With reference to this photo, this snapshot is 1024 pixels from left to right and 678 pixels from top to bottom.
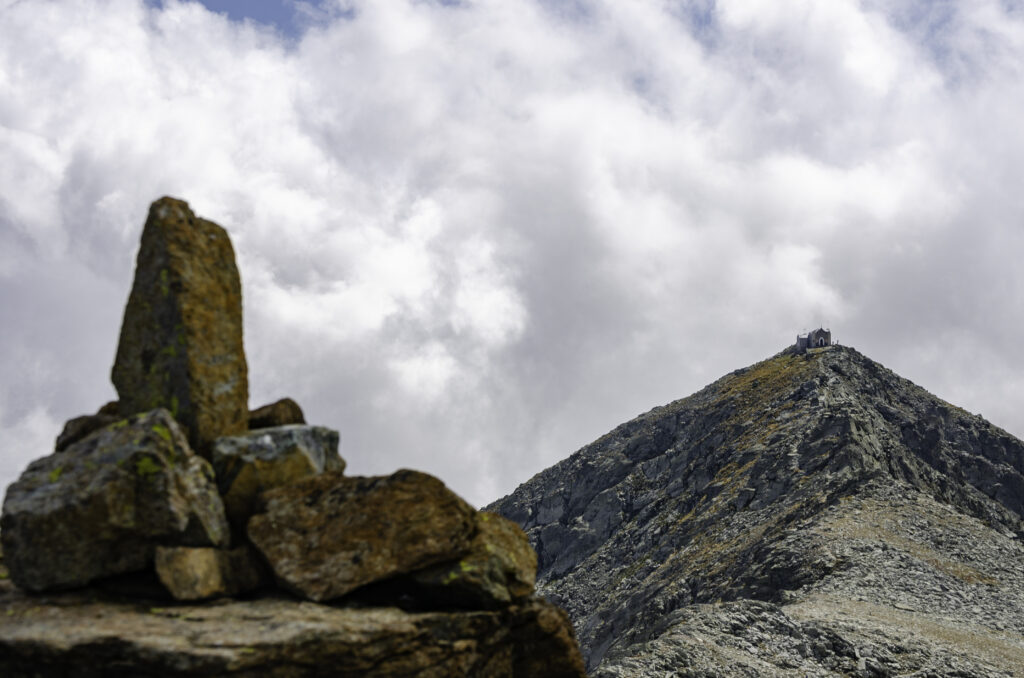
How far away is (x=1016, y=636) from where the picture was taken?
54750mm

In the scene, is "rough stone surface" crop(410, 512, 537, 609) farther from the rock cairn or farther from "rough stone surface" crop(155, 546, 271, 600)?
"rough stone surface" crop(155, 546, 271, 600)

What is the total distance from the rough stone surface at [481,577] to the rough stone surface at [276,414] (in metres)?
3.59

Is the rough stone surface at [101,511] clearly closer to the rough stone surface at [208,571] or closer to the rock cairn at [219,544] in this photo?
the rock cairn at [219,544]

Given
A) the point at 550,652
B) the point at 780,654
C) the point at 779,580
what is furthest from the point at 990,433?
the point at 550,652

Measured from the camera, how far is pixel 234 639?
35.3ft

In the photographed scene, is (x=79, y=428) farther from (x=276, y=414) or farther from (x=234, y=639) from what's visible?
(x=234, y=639)

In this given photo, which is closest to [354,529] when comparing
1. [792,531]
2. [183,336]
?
[183,336]

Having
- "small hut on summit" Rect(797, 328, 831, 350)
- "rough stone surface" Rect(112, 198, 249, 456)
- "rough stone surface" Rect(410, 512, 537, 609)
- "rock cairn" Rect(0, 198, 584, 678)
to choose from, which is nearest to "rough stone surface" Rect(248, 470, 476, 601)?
"rock cairn" Rect(0, 198, 584, 678)

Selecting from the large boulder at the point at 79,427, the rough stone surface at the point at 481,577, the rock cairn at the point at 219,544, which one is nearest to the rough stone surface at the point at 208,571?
the rock cairn at the point at 219,544

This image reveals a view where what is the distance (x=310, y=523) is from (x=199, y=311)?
142 inches

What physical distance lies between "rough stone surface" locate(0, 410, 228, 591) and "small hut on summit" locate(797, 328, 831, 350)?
130852 mm

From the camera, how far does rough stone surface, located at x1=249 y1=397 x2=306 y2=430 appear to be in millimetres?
14656

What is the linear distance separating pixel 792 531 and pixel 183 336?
67834mm

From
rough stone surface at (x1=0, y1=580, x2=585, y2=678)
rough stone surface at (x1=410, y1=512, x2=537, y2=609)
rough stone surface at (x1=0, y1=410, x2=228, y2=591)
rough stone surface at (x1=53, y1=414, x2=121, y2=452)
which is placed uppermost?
rough stone surface at (x1=53, y1=414, x2=121, y2=452)
